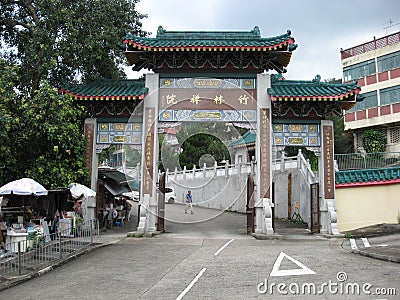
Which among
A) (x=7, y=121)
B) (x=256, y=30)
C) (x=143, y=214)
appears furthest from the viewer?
(x=256, y=30)

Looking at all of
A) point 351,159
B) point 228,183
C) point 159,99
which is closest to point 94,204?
point 159,99

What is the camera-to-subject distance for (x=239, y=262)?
9.46 meters

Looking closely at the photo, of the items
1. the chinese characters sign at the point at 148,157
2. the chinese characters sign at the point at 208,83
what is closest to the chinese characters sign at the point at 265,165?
the chinese characters sign at the point at 208,83

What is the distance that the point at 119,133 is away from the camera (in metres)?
15.1

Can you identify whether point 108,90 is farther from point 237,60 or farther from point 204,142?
point 204,142

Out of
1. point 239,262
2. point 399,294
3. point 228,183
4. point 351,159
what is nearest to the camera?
point 399,294

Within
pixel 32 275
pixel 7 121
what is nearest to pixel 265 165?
pixel 7 121

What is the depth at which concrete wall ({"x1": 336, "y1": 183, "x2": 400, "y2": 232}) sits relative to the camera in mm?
15031

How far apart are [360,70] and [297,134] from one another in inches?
613

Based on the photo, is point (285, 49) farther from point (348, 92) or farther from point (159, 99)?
point (159, 99)

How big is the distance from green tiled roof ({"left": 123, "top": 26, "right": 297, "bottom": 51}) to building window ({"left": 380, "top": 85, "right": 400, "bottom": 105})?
45.4 feet

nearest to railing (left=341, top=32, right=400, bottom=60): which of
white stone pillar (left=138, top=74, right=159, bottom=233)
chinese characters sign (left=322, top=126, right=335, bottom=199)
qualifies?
chinese characters sign (left=322, top=126, right=335, bottom=199)

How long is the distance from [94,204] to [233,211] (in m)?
12.8

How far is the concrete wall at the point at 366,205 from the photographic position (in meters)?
15.0
